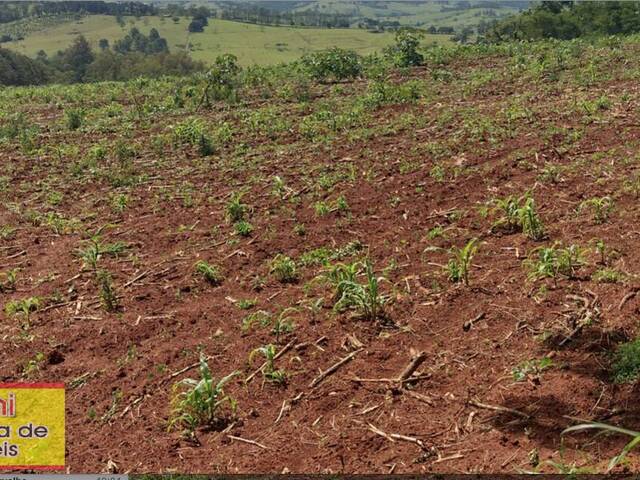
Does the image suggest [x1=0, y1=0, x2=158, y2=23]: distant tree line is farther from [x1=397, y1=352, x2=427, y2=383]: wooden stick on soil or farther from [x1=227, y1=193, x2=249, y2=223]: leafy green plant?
[x1=397, y1=352, x2=427, y2=383]: wooden stick on soil

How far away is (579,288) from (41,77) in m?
35.5

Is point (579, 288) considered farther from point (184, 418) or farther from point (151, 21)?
point (151, 21)

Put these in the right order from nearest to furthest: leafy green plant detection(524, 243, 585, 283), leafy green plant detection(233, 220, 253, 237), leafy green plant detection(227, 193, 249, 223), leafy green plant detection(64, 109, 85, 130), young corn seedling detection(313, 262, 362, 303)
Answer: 1. leafy green plant detection(524, 243, 585, 283)
2. young corn seedling detection(313, 262, 362, 303)
3. leafy green plant detection(233, 220, 253, 237)
4. leafy green plant detection(227, 193, 249, 223)
5. leafy green plant detection(64, 109, 85, 130)

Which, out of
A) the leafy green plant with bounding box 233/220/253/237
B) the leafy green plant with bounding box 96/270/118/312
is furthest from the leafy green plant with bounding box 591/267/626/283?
the leafy green plant with bounding box 96/270/118/312

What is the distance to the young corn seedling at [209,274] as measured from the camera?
19.0 feet

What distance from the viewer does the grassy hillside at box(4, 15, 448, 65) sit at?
5556 centimetres

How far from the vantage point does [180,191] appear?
836cm

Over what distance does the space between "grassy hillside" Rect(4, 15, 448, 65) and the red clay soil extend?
1680 inches

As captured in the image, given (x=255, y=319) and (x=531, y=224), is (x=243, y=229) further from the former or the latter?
(x=531, y=224)

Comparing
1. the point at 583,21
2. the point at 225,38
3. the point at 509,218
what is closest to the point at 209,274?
the point at 509,218

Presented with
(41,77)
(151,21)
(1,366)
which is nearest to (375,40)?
(41,77)

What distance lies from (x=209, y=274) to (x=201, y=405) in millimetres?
2061

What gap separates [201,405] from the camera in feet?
12.8

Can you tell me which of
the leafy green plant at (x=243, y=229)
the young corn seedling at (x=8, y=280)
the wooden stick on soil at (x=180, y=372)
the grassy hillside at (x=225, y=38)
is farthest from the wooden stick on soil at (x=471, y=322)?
the grassy hillside at (x=225, y=38)
